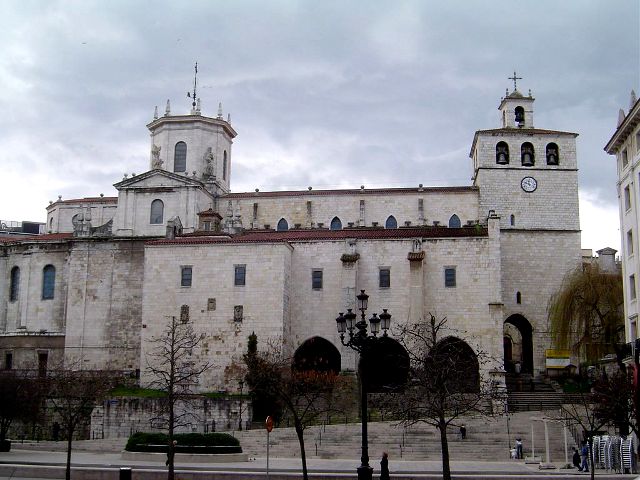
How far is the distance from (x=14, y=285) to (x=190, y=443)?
103ft

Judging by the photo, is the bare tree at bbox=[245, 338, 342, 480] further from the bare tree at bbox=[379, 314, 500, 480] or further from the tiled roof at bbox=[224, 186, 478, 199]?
the tiled roof at bbox=[224, 186, 478, 199]

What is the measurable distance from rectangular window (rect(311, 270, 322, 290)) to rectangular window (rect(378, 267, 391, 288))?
3858 mm

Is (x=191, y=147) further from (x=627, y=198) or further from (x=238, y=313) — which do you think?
(x=627, y=198)

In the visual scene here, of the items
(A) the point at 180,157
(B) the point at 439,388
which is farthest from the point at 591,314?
(A) the point at 180,157

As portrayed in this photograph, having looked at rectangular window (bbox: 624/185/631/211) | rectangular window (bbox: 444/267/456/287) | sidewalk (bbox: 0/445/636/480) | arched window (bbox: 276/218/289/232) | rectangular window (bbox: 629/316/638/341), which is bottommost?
sidewalk (bbox: 0/445/636/480)

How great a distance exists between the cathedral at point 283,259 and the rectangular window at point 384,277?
0.22 feet

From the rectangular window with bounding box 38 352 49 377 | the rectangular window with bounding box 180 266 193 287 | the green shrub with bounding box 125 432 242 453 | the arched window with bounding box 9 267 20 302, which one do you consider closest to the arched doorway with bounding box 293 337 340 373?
the rectangular window with bounding box 180 266 193 287

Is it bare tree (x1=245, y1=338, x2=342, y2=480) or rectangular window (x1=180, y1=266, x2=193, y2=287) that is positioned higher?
rectangular window (x1=180, y1=266, x2=193, y2=287)

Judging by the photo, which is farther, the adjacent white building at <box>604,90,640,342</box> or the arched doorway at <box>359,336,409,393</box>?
the arched doorway at <box>359,336,409,393</box>

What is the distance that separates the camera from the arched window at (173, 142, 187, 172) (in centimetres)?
7088

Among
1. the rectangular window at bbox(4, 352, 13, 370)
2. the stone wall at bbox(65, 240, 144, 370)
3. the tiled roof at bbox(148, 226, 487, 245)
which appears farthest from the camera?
the rectangular window at bbox(4, 352, 13, 370)

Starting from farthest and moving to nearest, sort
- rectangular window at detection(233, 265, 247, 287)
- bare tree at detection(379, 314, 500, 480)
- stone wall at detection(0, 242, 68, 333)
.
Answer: stone wall at detection(0, 242, 68, 333), rectangular window at detection(233, 265, 247, 287), bare tree at detection(379, 314, 500, 480)

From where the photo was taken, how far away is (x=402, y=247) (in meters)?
57.1

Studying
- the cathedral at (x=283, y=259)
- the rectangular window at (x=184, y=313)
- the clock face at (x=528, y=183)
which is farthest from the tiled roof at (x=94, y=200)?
the clock face at (x=528, y=183)
